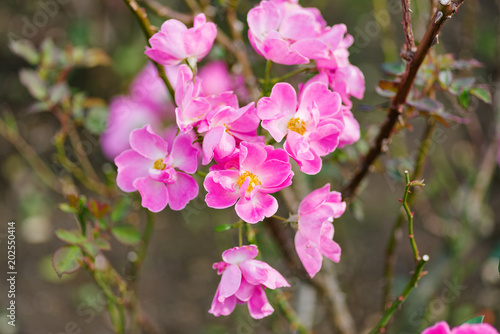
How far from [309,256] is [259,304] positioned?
0.09 m

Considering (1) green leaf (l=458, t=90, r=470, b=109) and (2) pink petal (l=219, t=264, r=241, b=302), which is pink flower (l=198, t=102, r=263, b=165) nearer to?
(2) pink petal (l=219, t=264, r=241, b=302)

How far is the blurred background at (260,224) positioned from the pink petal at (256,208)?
2.10ft

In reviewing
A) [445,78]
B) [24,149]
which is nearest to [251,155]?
[445,78]

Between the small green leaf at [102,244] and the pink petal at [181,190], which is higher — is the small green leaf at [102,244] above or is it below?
below

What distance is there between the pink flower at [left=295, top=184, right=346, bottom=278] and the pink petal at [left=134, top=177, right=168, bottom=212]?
0.19m

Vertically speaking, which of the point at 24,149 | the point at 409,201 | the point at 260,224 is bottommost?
the point at 24,149

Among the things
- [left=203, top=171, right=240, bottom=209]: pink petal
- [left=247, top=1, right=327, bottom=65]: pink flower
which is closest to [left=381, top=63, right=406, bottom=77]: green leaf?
[left=247, top=1, right=327, bottom=65]: pink flower

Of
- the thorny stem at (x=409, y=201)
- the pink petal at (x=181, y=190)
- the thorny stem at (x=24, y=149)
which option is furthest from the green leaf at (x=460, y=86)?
the thorny stem at (x=24, y=149)

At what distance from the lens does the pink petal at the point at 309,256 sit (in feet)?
2.18

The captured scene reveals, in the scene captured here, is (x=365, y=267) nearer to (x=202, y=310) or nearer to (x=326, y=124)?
(x=202, y=310)

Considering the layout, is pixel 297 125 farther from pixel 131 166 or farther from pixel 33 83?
pixel 33 83

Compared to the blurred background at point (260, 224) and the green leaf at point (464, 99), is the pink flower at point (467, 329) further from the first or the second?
the blurred background at point (260, 224)

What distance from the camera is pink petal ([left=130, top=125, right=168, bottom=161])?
705 mm

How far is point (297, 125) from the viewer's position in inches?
26.5
